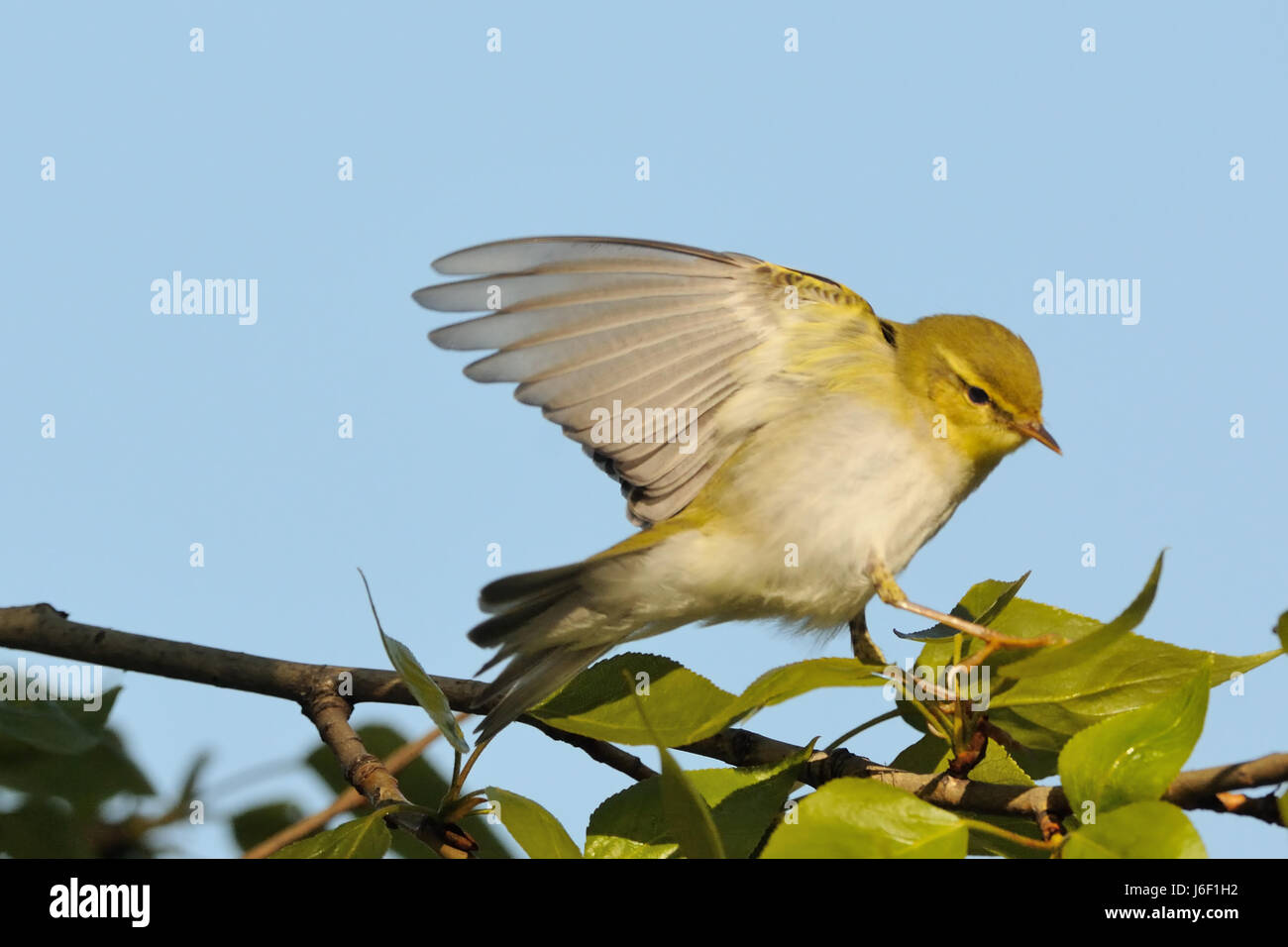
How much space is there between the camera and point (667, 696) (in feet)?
10.6

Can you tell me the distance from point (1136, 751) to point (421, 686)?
1.60m

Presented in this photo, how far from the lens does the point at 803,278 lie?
14.3 feet

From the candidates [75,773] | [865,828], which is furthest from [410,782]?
[865,828]

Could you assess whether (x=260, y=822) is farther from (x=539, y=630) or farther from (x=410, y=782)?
(x=539, y=630)

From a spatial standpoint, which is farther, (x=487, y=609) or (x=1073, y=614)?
(x=487, y=609)

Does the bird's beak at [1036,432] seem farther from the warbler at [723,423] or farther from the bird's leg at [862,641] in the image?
the bird's leg at [862,641]

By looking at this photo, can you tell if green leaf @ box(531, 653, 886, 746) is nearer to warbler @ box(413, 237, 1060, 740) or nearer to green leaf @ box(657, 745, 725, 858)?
green leaf @ box(657, 745, 725, 858)

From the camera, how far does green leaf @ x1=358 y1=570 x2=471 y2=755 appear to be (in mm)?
2984

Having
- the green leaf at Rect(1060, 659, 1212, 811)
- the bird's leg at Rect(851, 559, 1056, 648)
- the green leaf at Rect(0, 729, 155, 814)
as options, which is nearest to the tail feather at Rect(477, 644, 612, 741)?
the bird's leg at Rect(851, 559, 1056, 648)

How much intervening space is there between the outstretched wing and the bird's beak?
2.10 feet
